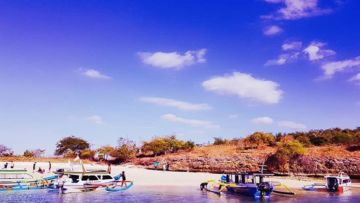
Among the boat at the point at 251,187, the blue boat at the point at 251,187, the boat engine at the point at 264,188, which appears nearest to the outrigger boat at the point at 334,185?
the blue boat at the point at 251,187

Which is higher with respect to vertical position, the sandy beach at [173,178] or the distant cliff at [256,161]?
the distant cliff at [256,161]

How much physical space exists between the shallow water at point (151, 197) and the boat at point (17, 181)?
8.91ft

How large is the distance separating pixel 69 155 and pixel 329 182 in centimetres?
5902

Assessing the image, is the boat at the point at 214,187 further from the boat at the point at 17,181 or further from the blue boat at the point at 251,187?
the boat at the point at 17,181

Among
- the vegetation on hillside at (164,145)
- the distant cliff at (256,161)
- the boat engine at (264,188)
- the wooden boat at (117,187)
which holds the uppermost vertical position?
the vegetation on hillside at (164,145)

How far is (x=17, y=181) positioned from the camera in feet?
159

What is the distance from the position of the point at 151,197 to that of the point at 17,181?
17.6m

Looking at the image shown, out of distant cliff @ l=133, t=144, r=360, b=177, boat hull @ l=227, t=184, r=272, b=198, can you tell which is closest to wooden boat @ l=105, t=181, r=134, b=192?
boat hull @ l=227, t=184, r=272, b=198

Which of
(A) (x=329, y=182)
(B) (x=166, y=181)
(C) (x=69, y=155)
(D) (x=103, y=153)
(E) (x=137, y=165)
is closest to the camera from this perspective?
(A) (x=329, y=182)

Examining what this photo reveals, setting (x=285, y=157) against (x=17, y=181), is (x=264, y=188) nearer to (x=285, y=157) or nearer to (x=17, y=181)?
(x=285, y=157)

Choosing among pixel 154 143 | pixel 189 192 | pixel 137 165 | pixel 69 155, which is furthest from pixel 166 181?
pixel 69 155

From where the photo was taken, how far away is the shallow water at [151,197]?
127 ft

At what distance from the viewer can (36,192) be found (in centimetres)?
4481

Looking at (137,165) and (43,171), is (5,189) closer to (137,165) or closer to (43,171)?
(43,171)
